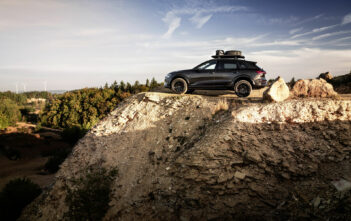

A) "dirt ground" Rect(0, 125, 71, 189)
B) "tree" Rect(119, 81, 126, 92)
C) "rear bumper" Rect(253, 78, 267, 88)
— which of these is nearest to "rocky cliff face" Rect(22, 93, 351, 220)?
"rear bumper" Rect(253, 78, 267, 88)

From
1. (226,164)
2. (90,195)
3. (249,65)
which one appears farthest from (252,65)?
(90,195)

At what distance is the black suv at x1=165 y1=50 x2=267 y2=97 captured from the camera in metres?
9.74

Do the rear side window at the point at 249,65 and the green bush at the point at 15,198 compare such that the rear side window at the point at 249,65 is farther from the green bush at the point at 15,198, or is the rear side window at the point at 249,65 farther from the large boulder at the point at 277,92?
the green bush at the point at 15,198

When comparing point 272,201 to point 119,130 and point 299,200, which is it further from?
point 119,130

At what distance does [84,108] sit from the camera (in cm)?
3161

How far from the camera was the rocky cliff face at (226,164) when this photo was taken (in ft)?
18.7

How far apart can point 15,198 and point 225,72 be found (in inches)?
446

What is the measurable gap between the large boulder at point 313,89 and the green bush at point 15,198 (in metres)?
13.0

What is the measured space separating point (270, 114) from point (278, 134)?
3.01 feet

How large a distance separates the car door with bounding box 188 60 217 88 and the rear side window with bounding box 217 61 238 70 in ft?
0.87

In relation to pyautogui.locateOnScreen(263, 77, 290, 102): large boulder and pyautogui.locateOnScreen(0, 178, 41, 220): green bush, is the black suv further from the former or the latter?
pyautogui.locateOnScreen(0, 178, 41, 220): green bush

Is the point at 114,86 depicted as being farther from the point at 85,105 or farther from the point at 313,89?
the point at 313,89

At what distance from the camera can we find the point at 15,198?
8492 millimetres

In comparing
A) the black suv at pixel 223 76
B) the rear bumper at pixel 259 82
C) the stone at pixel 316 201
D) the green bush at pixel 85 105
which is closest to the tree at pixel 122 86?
the green bush at pixel 85 105
